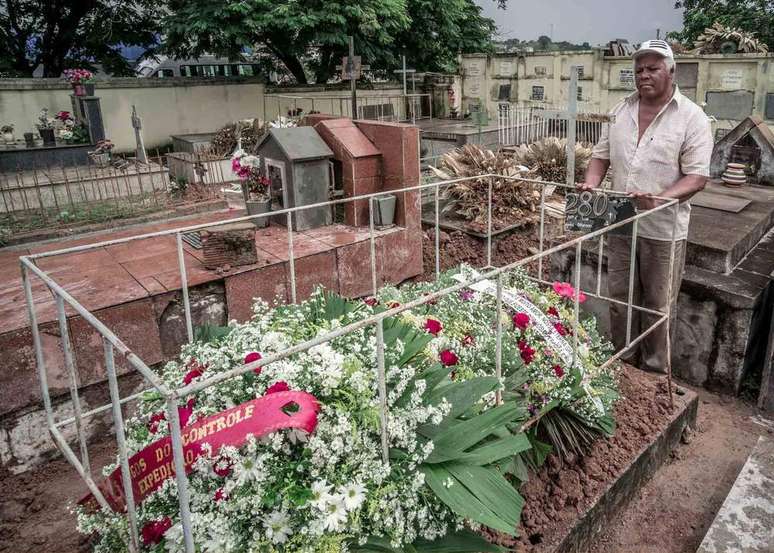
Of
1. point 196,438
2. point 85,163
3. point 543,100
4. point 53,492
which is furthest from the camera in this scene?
point 543,100

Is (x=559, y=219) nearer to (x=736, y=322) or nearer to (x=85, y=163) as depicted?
(x=736, y=322)

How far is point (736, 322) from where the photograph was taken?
470 cm

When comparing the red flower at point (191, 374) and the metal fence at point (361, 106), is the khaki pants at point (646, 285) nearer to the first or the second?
the red flower at point (191, 374)

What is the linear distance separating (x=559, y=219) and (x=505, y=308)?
502 cm

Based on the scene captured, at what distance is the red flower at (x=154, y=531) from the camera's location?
2.10 metres

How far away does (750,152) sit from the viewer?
734 cm

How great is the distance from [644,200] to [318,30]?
14.7 m

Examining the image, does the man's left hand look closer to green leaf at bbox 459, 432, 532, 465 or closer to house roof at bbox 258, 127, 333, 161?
green leaf at bbox 459, 432, 532, 465

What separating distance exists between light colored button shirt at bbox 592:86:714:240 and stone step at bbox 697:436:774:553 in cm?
155

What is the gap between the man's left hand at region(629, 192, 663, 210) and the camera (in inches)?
150

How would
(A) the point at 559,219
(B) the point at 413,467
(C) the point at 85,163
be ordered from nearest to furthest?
(B) the point at 413,467
(A) the point at 559,219
(C) the point at 85,163

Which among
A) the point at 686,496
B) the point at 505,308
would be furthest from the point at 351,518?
the point at 686,496

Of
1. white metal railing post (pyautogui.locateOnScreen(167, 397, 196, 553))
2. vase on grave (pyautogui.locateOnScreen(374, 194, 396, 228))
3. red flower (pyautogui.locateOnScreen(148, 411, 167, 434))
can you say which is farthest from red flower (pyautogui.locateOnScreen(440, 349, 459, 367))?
vase on grave (pyautogui.locateOnScreen(374, 194, 396, 228))

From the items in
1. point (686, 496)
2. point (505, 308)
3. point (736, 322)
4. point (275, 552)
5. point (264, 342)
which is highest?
point (264, 342)
